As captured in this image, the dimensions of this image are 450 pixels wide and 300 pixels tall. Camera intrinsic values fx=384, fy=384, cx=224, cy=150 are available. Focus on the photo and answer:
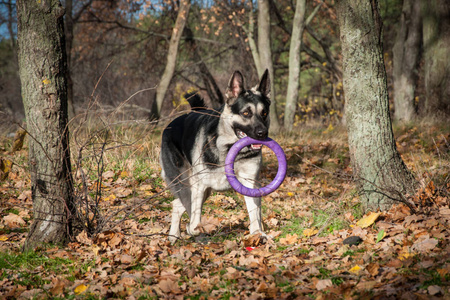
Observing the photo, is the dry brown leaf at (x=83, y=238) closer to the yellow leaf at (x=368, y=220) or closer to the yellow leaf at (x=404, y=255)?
the yellow leaf at (x=368, y=220)

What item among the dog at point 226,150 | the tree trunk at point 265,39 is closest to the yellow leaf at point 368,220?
the dog at point 226,150

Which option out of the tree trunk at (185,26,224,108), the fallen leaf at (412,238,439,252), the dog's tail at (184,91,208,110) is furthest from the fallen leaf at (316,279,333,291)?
the tree trunk at (185,26,224,108)

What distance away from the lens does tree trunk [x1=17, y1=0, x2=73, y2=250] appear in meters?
3.87

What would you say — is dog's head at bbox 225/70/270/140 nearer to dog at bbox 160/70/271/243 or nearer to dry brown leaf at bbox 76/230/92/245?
dog at bbox 160/70/271/243

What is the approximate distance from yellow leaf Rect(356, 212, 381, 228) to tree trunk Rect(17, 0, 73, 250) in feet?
10.1

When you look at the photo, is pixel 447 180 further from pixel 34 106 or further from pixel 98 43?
pixel 98 43

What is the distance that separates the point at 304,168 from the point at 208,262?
4.13m

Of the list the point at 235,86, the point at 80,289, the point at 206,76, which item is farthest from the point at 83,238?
the point at 206,76

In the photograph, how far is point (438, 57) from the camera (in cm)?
1025

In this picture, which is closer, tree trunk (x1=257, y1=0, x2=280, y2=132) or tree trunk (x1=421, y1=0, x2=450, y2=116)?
tree trunk (x1=421, y1=0, x2=450, y2=116)

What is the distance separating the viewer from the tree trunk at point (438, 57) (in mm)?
10071

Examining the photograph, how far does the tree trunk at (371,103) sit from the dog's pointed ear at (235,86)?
1.27 metres

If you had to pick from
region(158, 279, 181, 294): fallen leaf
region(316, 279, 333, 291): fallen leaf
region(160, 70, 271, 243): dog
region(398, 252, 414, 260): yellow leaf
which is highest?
region(160, 70, 271, 243): dog

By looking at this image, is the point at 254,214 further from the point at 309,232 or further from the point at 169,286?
the point at 169,286
